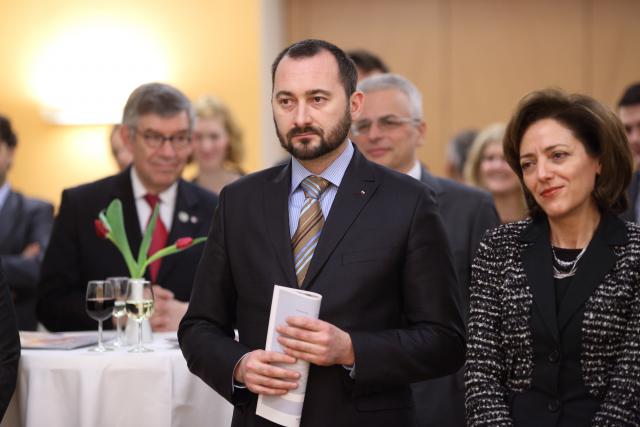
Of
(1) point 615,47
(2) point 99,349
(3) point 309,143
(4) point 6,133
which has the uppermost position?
(1) point 615,47

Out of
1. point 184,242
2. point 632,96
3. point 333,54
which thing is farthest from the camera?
point 632,96

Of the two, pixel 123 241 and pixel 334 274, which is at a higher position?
pixel 334 274

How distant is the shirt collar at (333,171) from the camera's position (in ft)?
8.64

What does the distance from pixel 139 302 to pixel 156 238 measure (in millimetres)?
667

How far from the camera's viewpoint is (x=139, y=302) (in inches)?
135

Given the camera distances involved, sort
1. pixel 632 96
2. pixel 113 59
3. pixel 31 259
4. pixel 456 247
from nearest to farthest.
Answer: pixel 456 247 < pixel 31 259 < pixel 632 96 < pixel 113 59

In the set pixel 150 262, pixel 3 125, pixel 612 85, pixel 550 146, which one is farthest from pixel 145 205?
pixel 612 85

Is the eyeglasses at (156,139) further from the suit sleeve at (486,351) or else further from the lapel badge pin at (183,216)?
the suit sleeve at (486,351)

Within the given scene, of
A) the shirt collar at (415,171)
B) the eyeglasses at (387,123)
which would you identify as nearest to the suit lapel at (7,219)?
the eyeglasses at (387,123)

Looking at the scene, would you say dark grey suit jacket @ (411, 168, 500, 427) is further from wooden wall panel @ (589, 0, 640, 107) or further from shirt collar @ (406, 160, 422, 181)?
wooden wall panel @ (589, 0, 640, 107)

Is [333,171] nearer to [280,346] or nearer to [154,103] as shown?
[280,346]

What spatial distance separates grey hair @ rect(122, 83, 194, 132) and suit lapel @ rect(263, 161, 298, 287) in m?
1.56

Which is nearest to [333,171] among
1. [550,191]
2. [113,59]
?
[550,191]

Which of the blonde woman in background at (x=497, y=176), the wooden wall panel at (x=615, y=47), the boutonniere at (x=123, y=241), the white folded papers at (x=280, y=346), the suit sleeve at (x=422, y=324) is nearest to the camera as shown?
the white folded papers at (x=280, y=346)
